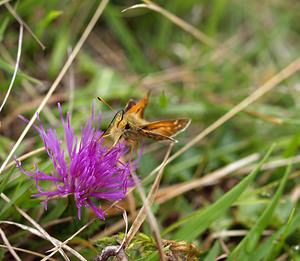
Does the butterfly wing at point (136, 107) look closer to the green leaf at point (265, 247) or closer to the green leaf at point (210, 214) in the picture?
the green leaf at point (210, 214)

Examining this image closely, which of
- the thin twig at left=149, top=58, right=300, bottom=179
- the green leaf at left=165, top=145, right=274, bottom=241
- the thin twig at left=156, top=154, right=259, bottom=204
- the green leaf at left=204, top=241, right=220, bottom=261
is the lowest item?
the thin twig at left=156, top=154, right=259, bottom=204

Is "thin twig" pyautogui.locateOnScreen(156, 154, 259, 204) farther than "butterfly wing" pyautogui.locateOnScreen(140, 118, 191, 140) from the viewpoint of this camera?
Yes

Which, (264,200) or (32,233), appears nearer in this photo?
(32,233)

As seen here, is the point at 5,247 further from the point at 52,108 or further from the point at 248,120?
the point at 248,120

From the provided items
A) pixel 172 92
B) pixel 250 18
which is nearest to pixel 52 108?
pixel 172 92

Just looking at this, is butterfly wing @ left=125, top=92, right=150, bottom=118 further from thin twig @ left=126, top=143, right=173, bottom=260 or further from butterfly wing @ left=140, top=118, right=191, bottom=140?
thin twig @ left=126, top=143, right=173, bottom=260

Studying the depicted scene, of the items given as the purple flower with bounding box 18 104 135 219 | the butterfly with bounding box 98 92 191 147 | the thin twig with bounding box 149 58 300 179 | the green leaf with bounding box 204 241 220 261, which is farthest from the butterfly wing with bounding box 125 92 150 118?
the green leaf with bounding box 204 241 220 261

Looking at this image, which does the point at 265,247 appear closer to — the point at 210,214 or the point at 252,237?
the point at 252,237

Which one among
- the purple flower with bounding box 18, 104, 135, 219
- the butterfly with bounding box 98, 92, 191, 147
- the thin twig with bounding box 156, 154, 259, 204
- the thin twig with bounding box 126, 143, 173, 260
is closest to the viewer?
the thin twig with bounding box 126, 143, 173, 260
